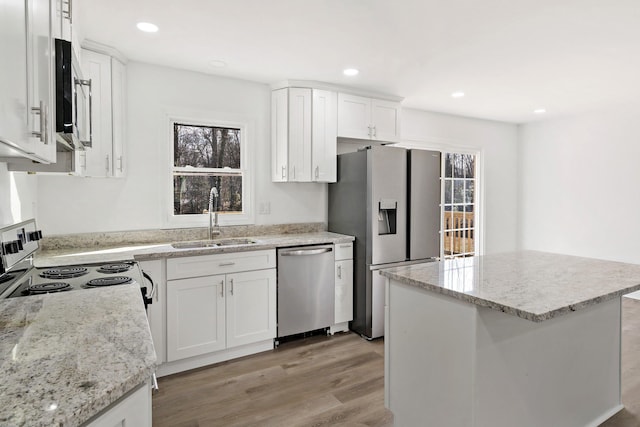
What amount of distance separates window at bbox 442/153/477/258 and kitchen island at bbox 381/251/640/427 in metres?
2.99

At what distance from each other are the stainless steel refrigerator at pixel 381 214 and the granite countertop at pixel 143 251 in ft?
1.01

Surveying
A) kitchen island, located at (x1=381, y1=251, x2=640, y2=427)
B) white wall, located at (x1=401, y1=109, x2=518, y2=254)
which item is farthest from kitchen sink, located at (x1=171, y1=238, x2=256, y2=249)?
white wall, located at (x1=401, y1=109, x2=518, y2=254)

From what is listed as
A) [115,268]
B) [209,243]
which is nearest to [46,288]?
[115,268]

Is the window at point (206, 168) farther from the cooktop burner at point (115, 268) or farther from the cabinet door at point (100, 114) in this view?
the cooktop burner at point (115, 268)

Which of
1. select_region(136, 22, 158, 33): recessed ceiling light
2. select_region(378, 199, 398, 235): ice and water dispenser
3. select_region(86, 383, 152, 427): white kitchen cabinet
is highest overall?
select_region(136, 22, 158, 33): recessed ceiling light

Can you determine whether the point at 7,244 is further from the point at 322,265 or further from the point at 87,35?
the point at 322,265

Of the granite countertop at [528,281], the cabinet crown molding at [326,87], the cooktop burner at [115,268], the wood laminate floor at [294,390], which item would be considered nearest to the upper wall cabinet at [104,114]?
the cooktop burner at [115,268]

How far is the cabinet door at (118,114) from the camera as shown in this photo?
2.86m

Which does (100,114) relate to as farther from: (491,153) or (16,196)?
(491,153)

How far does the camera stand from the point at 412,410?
184cm

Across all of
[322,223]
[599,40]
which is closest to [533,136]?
[599,40]

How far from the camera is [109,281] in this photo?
5.64ft

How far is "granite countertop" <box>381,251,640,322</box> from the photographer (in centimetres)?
144

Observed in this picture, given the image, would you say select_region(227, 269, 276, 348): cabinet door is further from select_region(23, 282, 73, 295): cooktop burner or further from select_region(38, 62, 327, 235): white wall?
select_region(23, 282, 73, 295): cooktop burner
